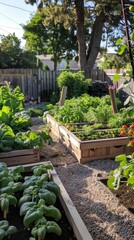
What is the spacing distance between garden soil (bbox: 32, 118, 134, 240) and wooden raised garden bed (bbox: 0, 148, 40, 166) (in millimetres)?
429

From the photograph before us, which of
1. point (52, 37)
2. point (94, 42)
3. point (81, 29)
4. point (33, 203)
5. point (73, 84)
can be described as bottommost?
point (33, 203)

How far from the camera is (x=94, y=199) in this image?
8.18 feet

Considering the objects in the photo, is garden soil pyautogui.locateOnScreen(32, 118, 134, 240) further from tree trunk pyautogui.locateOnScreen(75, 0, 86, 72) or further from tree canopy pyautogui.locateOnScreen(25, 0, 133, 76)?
tree trunk pyautogui.locateOnScreen(75, 0, 86, 72)

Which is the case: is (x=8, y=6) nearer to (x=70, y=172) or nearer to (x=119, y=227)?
(x=70, y=172)

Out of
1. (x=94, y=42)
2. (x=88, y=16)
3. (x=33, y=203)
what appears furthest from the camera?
(x=94, y=42)

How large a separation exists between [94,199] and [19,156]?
1238 mm

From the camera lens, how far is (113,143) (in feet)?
11.8

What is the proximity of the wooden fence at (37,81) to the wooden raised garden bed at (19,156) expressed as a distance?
768cm

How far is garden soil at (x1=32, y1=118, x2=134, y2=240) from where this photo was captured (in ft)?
6.56

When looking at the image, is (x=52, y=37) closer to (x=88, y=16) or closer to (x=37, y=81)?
(x=88, y=16)

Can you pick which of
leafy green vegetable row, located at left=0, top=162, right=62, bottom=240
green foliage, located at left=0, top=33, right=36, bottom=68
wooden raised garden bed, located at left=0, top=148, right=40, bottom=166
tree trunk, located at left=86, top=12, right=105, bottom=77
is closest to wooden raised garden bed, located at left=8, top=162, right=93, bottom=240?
leafy green vegetable row, located at left=0, top=162, right=62, bottom=240

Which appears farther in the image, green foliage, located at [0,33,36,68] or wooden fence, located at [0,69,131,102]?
green foliage, located at [0,33,36,68]

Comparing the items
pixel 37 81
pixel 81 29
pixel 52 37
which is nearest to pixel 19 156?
pixel 37 81

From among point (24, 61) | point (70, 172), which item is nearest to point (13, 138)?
point (70, 172)
